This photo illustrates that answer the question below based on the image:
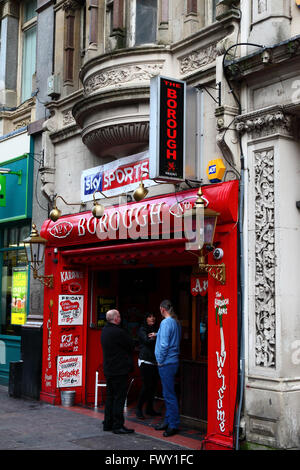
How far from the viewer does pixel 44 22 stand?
1394 cm

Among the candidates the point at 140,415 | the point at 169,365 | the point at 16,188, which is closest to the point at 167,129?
the point at 169,365

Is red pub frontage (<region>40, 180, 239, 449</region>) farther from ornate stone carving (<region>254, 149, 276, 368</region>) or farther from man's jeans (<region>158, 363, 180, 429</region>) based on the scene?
man's jeans (<region>158, 363, 180, 429</region>)

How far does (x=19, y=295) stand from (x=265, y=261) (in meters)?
7.96

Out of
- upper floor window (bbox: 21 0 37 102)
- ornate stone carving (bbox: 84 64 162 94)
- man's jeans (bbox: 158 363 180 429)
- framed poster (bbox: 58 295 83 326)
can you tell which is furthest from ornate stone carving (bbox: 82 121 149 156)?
upper floor window (bbox: 21 0 37 102)

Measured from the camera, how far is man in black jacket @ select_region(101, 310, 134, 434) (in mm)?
9156

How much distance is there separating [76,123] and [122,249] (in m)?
3.09

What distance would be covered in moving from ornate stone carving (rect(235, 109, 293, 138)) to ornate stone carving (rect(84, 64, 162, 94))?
94.1 inches

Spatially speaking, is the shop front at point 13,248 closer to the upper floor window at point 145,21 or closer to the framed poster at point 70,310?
the framed poster at point 70,310

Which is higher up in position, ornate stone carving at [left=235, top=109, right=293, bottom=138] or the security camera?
ornate stone carving at [left=235, top=109, right=293, bottom=138]

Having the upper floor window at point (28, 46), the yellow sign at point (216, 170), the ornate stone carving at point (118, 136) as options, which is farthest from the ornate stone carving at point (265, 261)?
the upper floor window at point (28, 46)

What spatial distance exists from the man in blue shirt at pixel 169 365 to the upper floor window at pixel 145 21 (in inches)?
194

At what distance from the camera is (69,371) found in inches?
468
